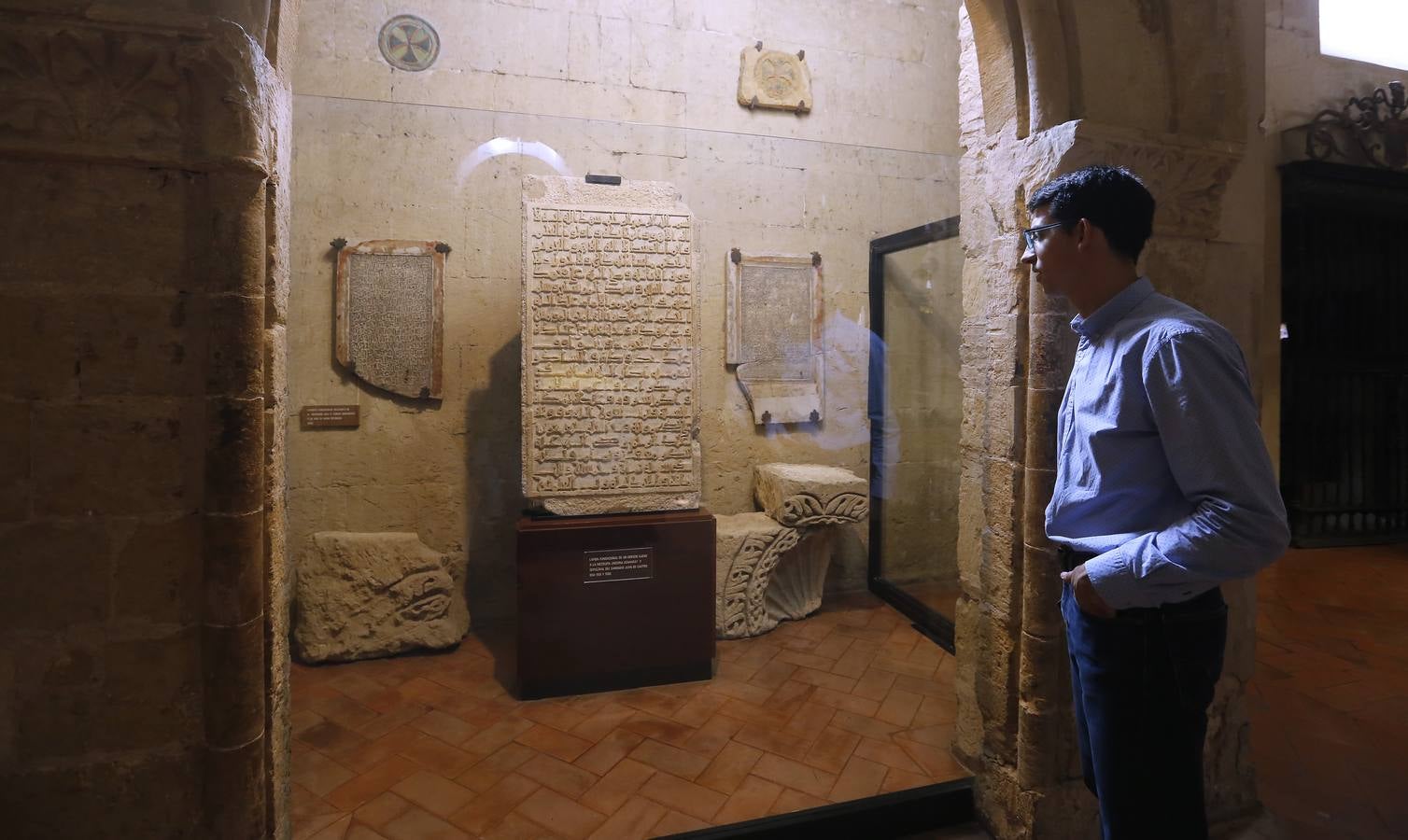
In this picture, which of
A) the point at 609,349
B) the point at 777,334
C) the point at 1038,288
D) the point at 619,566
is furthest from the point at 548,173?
the point at 1038,288

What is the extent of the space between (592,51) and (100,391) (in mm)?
3272

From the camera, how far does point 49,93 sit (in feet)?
4.70

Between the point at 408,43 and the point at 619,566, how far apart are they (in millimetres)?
2939

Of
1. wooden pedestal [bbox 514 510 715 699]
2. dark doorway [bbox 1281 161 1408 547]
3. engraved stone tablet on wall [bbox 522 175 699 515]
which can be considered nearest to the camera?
wooden pedestal [bbox 514 510 715 699]

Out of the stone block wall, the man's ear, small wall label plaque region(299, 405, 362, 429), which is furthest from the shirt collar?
small wall label plaque region(299, 405, 362, 429)

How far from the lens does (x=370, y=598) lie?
3.58m

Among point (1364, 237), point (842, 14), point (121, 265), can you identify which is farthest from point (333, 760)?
point (1364, 237)

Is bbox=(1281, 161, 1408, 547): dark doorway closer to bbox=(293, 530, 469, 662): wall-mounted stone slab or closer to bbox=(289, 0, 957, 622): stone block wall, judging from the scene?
bbox=(289, 0, 957, 622): stone block wall

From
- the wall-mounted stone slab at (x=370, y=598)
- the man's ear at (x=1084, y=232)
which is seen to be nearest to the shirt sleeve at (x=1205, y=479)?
the man's ear at (x=1084, y=232)

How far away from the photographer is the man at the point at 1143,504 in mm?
1244

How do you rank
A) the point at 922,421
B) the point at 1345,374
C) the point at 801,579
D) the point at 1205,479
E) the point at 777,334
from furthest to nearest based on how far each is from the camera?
the point at 1345,374, the point at 922,421, the point at 777,334, the point at 801,579, the point at 1205,479

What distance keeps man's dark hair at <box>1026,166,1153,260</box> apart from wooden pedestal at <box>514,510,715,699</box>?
2128mm

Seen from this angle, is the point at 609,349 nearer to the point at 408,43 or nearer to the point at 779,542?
the point at 779,542

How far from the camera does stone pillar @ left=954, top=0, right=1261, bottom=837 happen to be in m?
2.09
